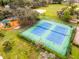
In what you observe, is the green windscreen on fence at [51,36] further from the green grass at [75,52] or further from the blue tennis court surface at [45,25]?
the green grass at [75,52]

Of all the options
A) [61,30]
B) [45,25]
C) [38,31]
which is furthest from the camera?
[45,25]

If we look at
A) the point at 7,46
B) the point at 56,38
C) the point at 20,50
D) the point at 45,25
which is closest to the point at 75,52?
the point at 56,38

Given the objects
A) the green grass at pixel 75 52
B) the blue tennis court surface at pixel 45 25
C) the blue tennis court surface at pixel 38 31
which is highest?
the blue tennis court surface at pixel 45 25

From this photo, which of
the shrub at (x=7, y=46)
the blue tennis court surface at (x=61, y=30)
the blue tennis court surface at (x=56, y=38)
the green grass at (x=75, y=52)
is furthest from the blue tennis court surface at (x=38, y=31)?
the green grass at (x=75, y=52)

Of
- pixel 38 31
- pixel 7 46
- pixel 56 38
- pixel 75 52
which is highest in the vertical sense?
pixel 38 31

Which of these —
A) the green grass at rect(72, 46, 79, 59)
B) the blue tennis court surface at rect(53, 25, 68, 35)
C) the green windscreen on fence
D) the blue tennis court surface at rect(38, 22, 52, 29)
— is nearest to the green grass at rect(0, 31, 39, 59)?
the green windscreen on fence

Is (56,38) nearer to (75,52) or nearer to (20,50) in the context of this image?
(75,52)

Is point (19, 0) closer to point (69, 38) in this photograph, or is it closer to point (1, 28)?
point (1, 28)

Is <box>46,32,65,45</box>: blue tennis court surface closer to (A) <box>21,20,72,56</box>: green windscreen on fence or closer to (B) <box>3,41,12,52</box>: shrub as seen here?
(A) <box>21,20,72,56</box>: green windscreen on fence

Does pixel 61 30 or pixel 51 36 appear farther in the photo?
pixel 61 30

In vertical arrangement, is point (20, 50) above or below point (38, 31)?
below
